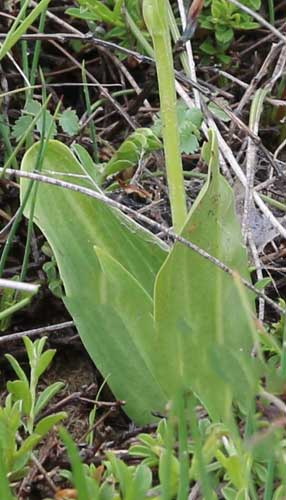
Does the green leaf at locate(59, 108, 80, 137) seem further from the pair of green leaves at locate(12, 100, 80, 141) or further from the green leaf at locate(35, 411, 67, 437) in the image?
the green leaf at locate(35, 411, 67, 437)

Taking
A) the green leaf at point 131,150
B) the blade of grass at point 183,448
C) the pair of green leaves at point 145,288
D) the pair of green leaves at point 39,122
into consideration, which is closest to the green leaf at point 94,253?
the pair of green leaves at point 145,288

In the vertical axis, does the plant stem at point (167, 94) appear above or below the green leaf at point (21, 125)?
above

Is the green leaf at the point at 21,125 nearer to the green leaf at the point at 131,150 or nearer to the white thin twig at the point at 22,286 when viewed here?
the green leaf at the point at 131,150

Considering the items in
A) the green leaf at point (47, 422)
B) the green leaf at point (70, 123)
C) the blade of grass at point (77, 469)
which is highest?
the blade of grass at point (77, 469)

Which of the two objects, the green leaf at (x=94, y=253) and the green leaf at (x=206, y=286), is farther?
the green leaf at (x=94, y=253)

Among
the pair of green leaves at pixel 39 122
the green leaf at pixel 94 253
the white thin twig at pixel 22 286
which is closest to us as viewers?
the white thin twig at pixel 22 286

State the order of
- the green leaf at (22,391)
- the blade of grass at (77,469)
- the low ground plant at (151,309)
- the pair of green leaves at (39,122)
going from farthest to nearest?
the pair of green leaves at (39,122) < the green leaf at (22,391) < the low ground plant at (151,309) < the blade of grass at (77,469)

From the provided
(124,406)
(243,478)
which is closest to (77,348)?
(124,406)
